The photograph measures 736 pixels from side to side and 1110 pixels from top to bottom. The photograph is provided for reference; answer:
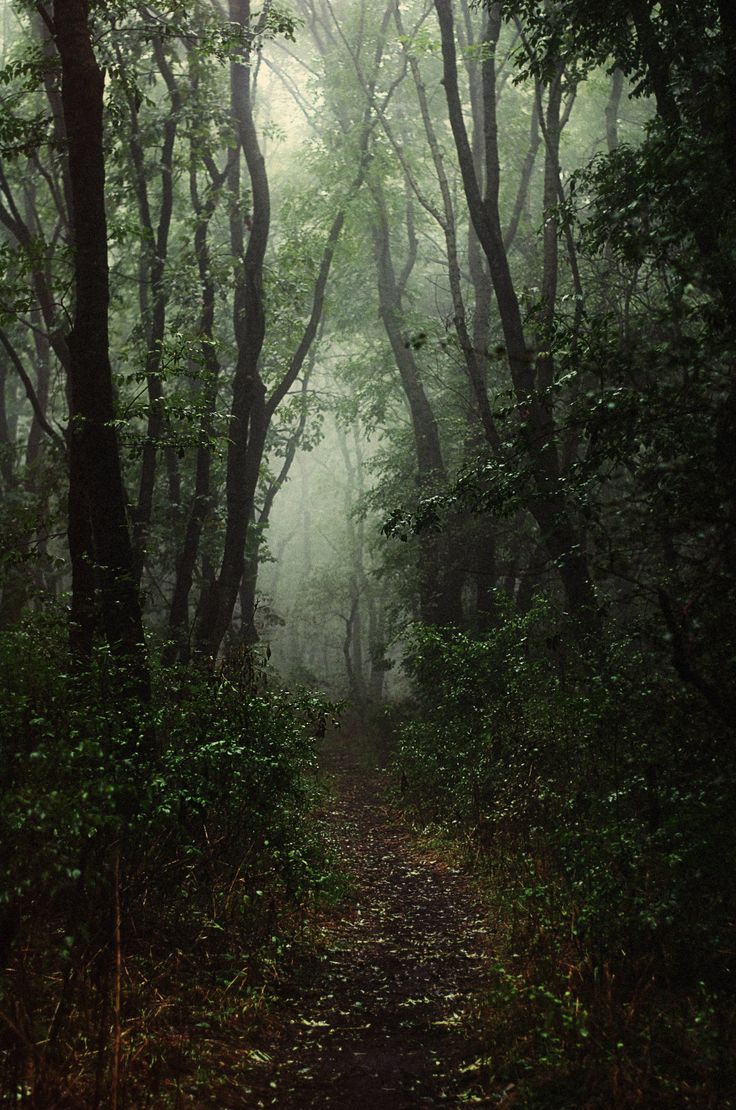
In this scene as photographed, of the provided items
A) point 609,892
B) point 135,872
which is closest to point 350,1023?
point 135,872

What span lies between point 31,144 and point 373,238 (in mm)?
12321

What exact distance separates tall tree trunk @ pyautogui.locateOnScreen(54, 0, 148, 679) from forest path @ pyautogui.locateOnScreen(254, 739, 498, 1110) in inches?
112

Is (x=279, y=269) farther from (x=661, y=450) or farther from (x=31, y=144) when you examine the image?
(x=661, y=450)

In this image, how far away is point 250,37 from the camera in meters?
11.6

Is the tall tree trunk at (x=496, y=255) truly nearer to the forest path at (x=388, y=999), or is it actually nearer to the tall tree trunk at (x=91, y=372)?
the forest path at (x=388, y=999)

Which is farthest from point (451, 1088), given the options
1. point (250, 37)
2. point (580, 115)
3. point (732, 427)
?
point (580, 115)

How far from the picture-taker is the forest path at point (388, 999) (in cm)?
425

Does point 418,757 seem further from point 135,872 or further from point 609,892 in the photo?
point 135,872

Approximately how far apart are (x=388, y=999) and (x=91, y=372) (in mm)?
5236

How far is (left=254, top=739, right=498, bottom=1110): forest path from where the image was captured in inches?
167

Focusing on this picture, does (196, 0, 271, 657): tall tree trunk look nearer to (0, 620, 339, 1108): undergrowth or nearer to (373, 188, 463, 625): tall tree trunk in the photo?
(373, 188, 463, 625): tall tree trunk

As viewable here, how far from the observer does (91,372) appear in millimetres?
7285

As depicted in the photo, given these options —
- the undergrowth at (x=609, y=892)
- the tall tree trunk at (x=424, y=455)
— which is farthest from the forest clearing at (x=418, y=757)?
the tall tree trunk at (x=424, y=455)

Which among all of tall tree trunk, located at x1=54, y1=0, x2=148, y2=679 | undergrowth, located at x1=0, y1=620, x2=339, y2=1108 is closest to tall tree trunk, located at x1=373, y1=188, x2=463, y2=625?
tall tree trunk, located at x1=54, y1=0, x2=148, y2=679
